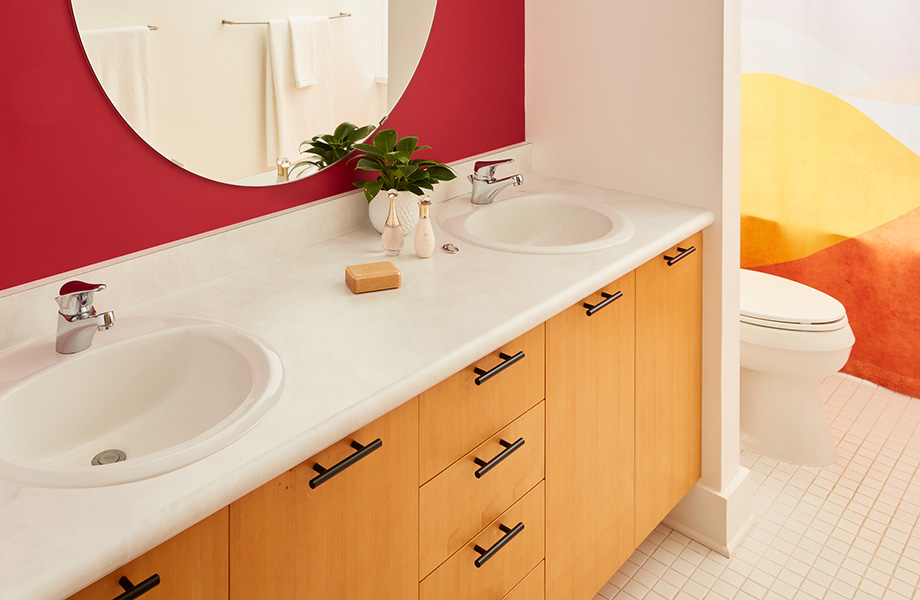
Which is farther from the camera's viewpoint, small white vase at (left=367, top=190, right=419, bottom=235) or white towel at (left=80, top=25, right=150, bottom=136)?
small white vase at (left=367, top=190, right=419, bottom=235)

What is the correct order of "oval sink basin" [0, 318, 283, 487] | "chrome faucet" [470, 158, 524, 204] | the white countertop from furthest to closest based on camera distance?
"chrome faucet" [470, 158, 524, 204] → "oval sink basin" [0, 318, 283, 487] → the white countertop

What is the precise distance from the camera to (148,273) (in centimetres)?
140

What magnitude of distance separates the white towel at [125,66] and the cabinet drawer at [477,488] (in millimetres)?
792

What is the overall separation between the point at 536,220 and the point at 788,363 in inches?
37.2

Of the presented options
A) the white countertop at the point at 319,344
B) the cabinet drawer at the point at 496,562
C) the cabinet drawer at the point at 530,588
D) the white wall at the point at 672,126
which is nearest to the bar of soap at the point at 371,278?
the white countertop at the point at 319,344

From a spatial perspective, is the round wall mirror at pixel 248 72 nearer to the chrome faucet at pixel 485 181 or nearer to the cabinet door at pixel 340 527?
the chrome faucet at pixel 485 181

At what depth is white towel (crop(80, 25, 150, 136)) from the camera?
128 cm

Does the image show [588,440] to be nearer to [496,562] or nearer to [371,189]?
[496,562]

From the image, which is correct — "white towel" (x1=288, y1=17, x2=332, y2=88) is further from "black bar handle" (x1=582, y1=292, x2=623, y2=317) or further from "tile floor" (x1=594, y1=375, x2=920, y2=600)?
"tile floor" (x1=594, y1=375, x2=920, y2=600)

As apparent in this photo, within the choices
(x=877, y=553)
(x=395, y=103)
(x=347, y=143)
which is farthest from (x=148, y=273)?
(x=877, y=553)

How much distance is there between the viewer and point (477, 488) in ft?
4.42

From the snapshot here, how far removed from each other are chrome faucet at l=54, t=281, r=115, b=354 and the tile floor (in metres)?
1.37

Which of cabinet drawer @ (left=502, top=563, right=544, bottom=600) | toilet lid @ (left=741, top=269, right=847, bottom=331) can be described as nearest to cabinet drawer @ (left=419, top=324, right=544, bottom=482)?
cabinet drawer @ (left=502, top=563, right=544, bottom=600)

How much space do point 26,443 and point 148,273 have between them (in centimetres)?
39
